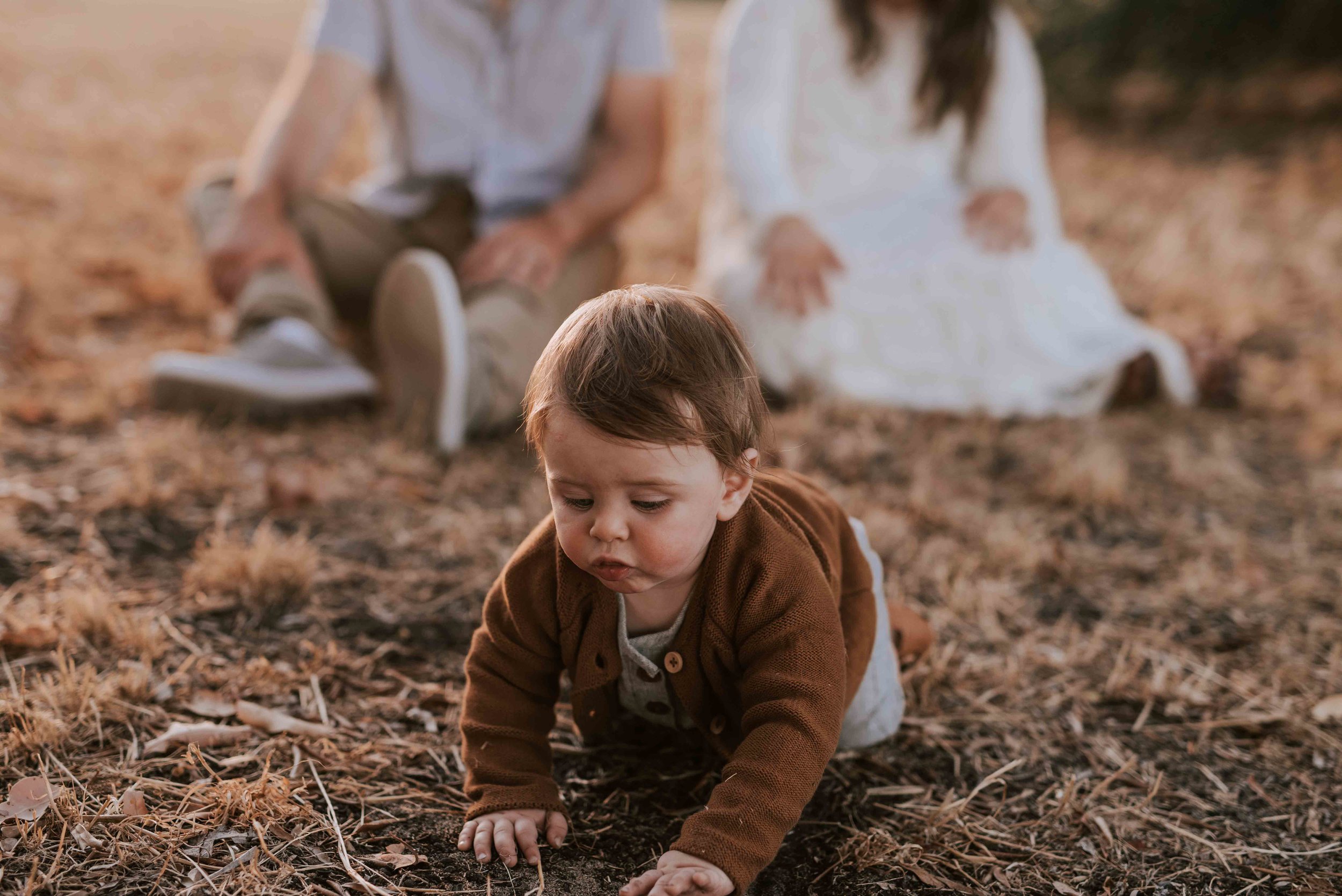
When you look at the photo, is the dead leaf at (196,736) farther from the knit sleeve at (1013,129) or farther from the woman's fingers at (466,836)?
the knit sleeve at (1013,129)

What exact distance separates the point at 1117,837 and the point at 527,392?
103cm

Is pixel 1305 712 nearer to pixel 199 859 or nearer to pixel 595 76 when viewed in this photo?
pixel 199 859

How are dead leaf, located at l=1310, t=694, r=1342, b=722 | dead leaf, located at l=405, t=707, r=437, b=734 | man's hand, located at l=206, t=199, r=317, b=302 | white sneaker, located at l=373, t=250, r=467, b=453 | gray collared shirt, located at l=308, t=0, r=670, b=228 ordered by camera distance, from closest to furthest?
dead leaf, located at l=405, t=707, r=437, b=734
dead leaf, located at l=1310, t=694, r=1342, b=722
white sneaker, located at l=373, t=250, r=467, b=453
man's hand, located at l=206, t=199, r=317, b=302
gray collared shirt, located at l=308, t=0, r=670, b=228

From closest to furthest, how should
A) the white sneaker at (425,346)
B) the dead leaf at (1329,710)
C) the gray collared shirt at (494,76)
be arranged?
the dead leaf at (1329,710) → the white sneaker at (425,346) → the gray collared shirt at (494,76)

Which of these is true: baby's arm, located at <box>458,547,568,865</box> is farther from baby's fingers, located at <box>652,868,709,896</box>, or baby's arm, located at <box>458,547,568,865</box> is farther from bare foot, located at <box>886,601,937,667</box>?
bare foot, located at <box>886,601,937,667</box>

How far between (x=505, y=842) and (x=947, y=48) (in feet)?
8.67

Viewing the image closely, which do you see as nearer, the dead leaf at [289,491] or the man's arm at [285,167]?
the dead leaf at [289,491]

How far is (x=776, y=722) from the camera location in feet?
4.25

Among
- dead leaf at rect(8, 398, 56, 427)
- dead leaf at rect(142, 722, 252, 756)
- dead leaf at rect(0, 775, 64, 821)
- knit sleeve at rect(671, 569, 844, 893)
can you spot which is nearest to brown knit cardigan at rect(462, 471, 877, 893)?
knit sleeve at rect(671, 569, 844, 893)

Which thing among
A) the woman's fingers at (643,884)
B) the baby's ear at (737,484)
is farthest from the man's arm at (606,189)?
the woman's fingers at (643,884)

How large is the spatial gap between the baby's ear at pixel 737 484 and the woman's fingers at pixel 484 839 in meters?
0.50

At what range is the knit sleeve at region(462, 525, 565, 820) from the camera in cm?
140

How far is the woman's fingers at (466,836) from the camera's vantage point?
1377 millimetres

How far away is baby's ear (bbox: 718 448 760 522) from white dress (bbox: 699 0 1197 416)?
1.82 m
